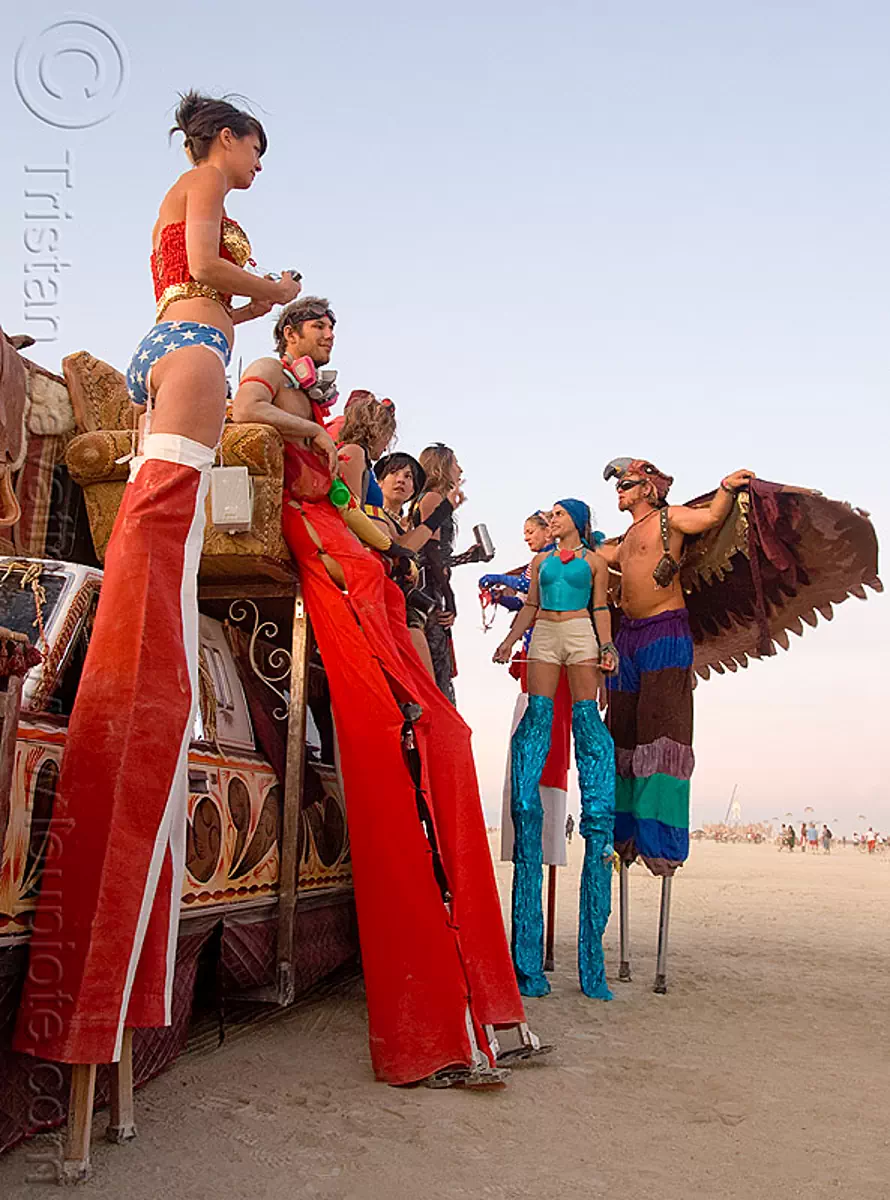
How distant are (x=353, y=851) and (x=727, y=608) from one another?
3.67 metres

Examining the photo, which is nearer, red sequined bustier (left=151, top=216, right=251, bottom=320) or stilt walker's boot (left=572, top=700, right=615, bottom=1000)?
red sequined bustier (left=151, top=216, right=251, bottom=320)

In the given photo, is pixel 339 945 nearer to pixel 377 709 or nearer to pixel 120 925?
pixel 377 709

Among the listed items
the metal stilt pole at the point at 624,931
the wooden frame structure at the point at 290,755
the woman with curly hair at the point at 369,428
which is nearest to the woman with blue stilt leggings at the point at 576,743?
the metal stilt pole at the point at 624,931

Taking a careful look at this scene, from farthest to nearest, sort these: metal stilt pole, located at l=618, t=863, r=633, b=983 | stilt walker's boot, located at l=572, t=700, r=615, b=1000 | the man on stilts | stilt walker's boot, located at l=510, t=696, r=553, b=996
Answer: metal stilt pole, located at l=618, t=863, r=633, b=983 → the man on stilts → stilt walker's boot, located at l=572, t=700, r=615, b=1000 → stilt walker's boot, located at l=510, t=696, r=553, b=996

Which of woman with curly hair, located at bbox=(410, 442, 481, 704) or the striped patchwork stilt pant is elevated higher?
woman with curly hair, located at bbox=(410, 442, 481, 704)

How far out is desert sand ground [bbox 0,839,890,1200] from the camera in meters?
2.75

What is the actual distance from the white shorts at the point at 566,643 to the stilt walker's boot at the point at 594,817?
24 cm

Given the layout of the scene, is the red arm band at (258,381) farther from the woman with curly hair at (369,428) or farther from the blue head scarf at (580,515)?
the blue head scarf at (580,515)

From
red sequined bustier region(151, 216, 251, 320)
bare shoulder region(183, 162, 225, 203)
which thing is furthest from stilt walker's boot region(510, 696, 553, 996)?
bare shoulder region(183, 162, 225, 203)

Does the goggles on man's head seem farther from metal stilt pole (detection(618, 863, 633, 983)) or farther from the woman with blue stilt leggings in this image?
metal stilt pole (detection(618, 863, 633, 983))

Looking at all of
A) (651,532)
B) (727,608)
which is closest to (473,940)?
(651,532)

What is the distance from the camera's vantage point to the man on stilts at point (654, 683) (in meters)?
5.87

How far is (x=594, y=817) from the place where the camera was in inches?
225

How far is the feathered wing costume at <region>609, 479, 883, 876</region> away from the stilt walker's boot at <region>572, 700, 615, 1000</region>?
280mm
